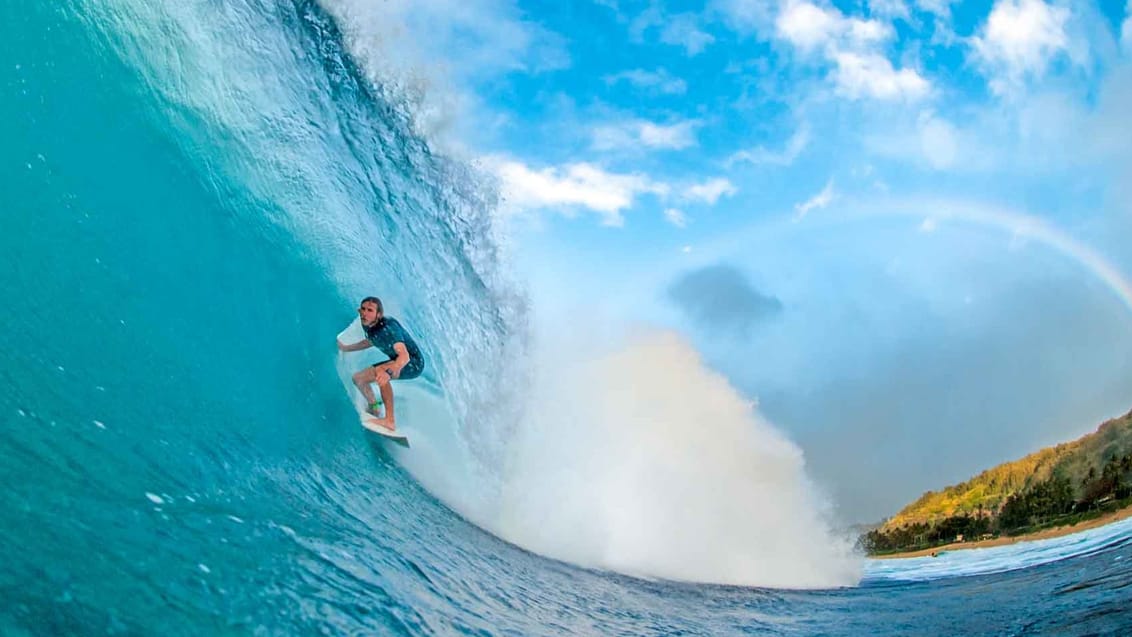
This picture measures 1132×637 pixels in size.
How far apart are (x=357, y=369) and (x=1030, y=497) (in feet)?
134

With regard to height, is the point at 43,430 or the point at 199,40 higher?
the point at 199,40

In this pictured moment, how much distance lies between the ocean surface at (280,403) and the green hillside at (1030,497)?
1639cm

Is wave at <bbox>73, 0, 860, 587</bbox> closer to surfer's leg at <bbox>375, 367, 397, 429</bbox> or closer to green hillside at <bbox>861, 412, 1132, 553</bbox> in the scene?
surfer's leg at <bbox>375, 367, 397, 429</bbox>

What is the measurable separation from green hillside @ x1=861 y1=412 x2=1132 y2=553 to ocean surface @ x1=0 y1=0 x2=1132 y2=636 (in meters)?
16.4

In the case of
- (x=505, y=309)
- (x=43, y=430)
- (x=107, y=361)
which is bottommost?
(x=43, y=430)

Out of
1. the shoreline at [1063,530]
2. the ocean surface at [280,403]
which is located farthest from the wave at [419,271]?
the shoreline at [1063,530]

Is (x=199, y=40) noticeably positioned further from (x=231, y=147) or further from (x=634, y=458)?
(x=634, y=458)

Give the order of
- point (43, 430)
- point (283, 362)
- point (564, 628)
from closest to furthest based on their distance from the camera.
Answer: point (43, 430), point (564, 628), point (283, 362)

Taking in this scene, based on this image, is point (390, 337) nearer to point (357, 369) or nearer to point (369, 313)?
point (369, 313)

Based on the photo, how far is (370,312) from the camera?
326 inches

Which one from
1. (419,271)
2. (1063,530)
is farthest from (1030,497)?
(419,271)

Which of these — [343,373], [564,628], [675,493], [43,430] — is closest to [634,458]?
[675,493]

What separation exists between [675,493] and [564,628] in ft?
35.5

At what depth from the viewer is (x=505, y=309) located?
1697cm
